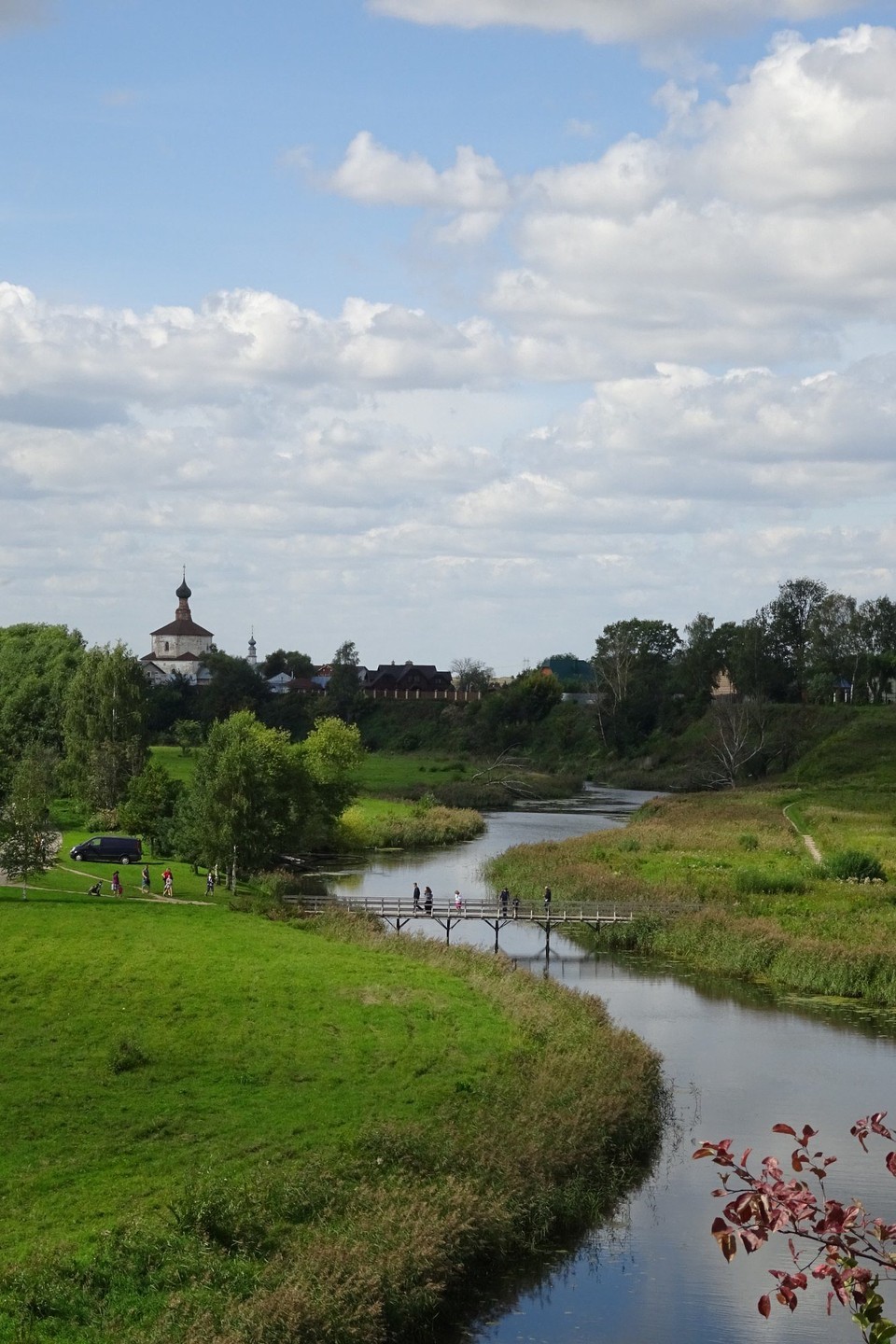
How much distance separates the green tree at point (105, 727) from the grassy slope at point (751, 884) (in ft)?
93.0

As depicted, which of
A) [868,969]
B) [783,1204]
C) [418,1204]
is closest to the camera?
[783,1204]

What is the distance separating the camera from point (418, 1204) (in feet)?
85.4

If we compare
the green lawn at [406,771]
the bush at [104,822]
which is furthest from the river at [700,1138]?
the green lawn at [406,771]

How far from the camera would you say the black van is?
68250 millimetres

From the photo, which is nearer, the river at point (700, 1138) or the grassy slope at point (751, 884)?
the river at point (700, 1138)

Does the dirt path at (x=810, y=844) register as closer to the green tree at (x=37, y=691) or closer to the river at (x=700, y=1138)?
the river at (x=700, y=1138)

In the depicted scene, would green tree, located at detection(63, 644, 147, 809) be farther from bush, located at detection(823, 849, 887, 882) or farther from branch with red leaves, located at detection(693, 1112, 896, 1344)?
branch with red leaves, located at detection(693, 1112, 896, 1344)

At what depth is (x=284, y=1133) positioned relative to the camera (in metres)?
30.1

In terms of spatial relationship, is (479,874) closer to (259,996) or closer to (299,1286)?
(259,996)

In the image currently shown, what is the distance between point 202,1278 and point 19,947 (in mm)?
24558

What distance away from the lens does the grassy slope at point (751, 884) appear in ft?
171

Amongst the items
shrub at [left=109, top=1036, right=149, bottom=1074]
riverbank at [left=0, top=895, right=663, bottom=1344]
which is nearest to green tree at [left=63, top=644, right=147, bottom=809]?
riverbank at [left=0, top=895, right=663, bottom=1344]

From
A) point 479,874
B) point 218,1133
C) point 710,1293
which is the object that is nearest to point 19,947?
point 218,1133

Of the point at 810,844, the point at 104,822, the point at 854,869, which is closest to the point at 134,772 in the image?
the point at 104,822
